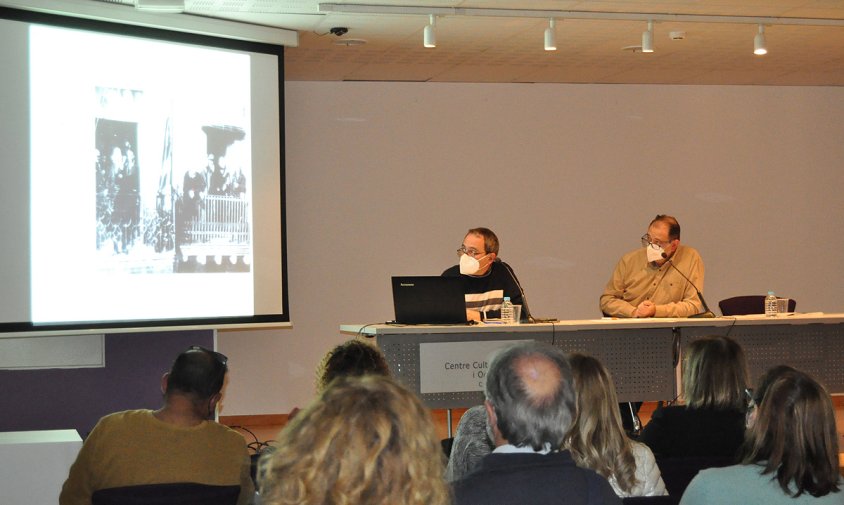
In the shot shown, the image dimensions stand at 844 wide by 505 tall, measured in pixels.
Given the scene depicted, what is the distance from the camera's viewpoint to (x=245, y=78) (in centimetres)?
586

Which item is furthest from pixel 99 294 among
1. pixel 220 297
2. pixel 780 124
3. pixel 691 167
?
pixel 780 124

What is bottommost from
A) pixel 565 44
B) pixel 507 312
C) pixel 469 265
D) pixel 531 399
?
pixel 507 312

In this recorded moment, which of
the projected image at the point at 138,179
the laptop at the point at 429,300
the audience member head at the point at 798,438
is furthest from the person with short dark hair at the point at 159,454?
→ the projected image at the point at 138,179

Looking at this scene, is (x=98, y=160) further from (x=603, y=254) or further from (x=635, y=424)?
(x=603, y=254)

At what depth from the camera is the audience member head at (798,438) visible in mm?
2141

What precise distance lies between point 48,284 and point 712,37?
462 cm

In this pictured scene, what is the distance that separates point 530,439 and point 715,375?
5.36 ft

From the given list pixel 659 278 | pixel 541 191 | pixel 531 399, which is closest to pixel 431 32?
pixel 659 278

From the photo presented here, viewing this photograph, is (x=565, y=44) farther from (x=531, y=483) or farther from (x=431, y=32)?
(x=531, y=483)

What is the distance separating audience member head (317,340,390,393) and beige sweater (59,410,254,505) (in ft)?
1.62

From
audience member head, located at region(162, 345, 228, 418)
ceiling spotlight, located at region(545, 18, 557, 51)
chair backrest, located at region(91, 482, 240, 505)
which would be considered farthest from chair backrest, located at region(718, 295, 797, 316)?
chair backrest, located at region(91, 482, 240, 505)

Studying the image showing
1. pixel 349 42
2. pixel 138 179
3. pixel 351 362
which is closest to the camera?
pixel 351 362

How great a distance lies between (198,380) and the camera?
2.75 m

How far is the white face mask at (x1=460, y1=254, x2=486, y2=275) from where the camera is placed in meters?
5.86
